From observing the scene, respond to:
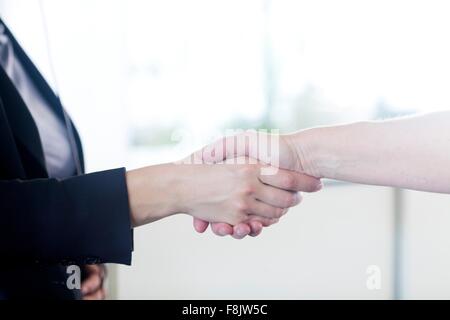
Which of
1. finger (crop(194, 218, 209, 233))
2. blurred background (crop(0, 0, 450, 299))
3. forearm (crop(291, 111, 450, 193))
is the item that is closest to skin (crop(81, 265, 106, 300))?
finger (crop(194, 218, 209, 233))

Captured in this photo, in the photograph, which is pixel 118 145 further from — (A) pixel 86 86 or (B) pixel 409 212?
(B) pixel 409 212

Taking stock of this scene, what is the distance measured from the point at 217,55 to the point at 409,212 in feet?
3.45

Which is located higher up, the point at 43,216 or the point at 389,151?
the point at 389,151

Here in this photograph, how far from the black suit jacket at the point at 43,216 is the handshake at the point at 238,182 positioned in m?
0.14

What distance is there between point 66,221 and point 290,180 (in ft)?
1.40

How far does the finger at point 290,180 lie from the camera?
1.04m

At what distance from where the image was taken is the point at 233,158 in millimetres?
1064

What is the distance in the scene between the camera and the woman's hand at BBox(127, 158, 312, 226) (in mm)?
911

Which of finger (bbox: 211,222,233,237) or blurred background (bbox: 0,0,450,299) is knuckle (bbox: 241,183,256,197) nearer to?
finger (bbox: 211,222,233,237)

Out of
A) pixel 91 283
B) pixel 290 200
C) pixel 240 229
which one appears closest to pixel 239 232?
pixel 240 229

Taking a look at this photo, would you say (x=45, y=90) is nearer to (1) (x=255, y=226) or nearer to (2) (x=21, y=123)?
(2) (x=21, y=123)

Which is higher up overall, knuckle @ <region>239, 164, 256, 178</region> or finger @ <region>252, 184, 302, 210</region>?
knuckle @ <region>239, 164, 256, 178</region>

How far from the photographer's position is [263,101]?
8.36ft

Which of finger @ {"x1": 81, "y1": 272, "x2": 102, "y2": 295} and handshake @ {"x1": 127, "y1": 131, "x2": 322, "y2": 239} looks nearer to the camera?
handshake @ {"x1": 127, "y1": 131, "x2": 322, "y2": 239}
